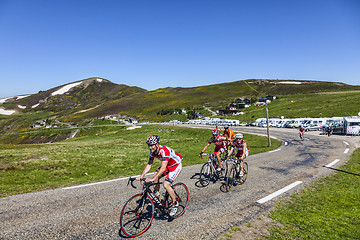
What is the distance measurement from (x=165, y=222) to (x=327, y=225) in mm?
5115

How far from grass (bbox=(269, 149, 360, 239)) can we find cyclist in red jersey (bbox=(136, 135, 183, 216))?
3219 millimetres

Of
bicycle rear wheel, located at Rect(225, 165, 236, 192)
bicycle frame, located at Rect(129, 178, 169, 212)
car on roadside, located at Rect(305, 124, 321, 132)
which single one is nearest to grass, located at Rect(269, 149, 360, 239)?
bicycle rear wheel, located at Rect(225, 165, 236, 192)

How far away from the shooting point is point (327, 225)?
6348 mm

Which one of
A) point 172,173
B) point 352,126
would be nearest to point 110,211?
point 172,173

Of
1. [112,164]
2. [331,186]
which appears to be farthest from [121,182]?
[331,186]

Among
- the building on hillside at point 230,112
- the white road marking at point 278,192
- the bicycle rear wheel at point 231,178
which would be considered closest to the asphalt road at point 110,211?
the white road marking at point 278,192

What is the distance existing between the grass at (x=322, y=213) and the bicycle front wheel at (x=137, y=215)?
12.0 feet

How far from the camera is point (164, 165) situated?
6301 millimetres

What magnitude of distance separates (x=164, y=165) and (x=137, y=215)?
1.68 m

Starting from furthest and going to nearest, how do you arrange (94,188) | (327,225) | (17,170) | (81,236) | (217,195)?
(17,170), (94,188), (217,195), (327,225), (81,236)

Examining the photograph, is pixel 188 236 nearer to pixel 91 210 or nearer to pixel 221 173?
pixel 91 210

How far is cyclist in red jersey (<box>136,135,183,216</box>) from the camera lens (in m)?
6.23

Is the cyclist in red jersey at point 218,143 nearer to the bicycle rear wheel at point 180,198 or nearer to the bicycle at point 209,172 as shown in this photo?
the bicycle at point 209,172

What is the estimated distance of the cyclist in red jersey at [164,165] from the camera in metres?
6.23
